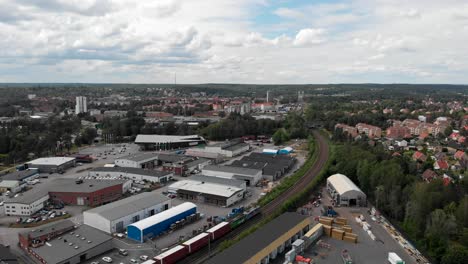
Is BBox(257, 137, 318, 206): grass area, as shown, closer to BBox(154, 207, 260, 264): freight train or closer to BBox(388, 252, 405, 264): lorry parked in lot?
Result: BBox(154, 207, 260, 264): freight train

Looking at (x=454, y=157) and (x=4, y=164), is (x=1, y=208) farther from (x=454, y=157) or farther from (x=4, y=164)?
(x=454, y=157)

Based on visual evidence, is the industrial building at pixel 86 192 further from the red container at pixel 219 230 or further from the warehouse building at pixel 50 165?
the red container at pixel 219 230

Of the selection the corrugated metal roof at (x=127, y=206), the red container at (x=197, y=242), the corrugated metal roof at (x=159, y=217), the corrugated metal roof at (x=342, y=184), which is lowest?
the red container at (x=197, y=242)

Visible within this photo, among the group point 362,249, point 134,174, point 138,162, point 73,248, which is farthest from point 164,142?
point 362,249

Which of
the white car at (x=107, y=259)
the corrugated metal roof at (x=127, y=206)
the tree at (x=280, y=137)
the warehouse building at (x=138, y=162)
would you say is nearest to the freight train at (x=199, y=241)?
the white car at (x=107, y=259)

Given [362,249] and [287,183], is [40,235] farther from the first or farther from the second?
[287,183]

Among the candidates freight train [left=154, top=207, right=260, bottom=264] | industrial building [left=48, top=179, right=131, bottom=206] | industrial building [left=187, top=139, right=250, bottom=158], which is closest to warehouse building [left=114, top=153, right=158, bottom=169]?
industrial building [left=187, top=139, right=250, bottom=158]
